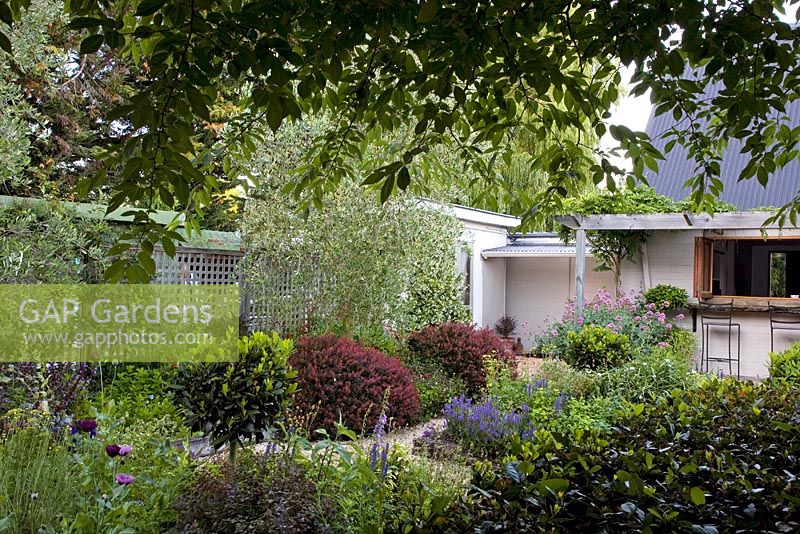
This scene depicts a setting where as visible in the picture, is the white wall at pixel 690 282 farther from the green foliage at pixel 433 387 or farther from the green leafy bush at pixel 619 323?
the green foliage at pixel 433 387

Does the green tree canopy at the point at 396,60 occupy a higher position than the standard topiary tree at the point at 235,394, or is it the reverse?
the green tree canopy at the point at 396,60

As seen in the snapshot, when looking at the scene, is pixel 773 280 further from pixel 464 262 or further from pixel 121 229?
pixel 121 229

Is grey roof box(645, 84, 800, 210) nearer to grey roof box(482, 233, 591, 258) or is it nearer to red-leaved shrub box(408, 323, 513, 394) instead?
grey roof box(482, 233, 591, 258)

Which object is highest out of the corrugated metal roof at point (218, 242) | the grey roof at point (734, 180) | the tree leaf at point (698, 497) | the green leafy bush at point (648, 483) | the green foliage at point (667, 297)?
the grey roof at point (734, 180)

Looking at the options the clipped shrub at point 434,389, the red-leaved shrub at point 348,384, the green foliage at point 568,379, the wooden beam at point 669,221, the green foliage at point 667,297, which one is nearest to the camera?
the red-leaved shrub at point 348,384

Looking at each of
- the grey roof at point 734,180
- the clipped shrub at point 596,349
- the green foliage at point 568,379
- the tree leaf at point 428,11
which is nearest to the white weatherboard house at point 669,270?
the grey roof at point 734,180

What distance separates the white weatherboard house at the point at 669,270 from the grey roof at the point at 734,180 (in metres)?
0.78

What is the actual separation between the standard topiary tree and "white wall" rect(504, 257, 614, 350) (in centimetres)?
965

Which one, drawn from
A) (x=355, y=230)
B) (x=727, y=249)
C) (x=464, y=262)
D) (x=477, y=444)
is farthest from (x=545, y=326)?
(x=477, y=444)

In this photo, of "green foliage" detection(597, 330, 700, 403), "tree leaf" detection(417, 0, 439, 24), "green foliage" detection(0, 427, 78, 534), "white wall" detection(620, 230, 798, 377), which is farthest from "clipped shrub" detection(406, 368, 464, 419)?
"tree leaf" detection(417, 0, 439, 24)

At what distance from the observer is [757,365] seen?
33.6 ft

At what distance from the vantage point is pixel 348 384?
6.23 m

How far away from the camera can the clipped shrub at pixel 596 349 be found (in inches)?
305

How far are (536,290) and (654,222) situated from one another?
4.32 meters
